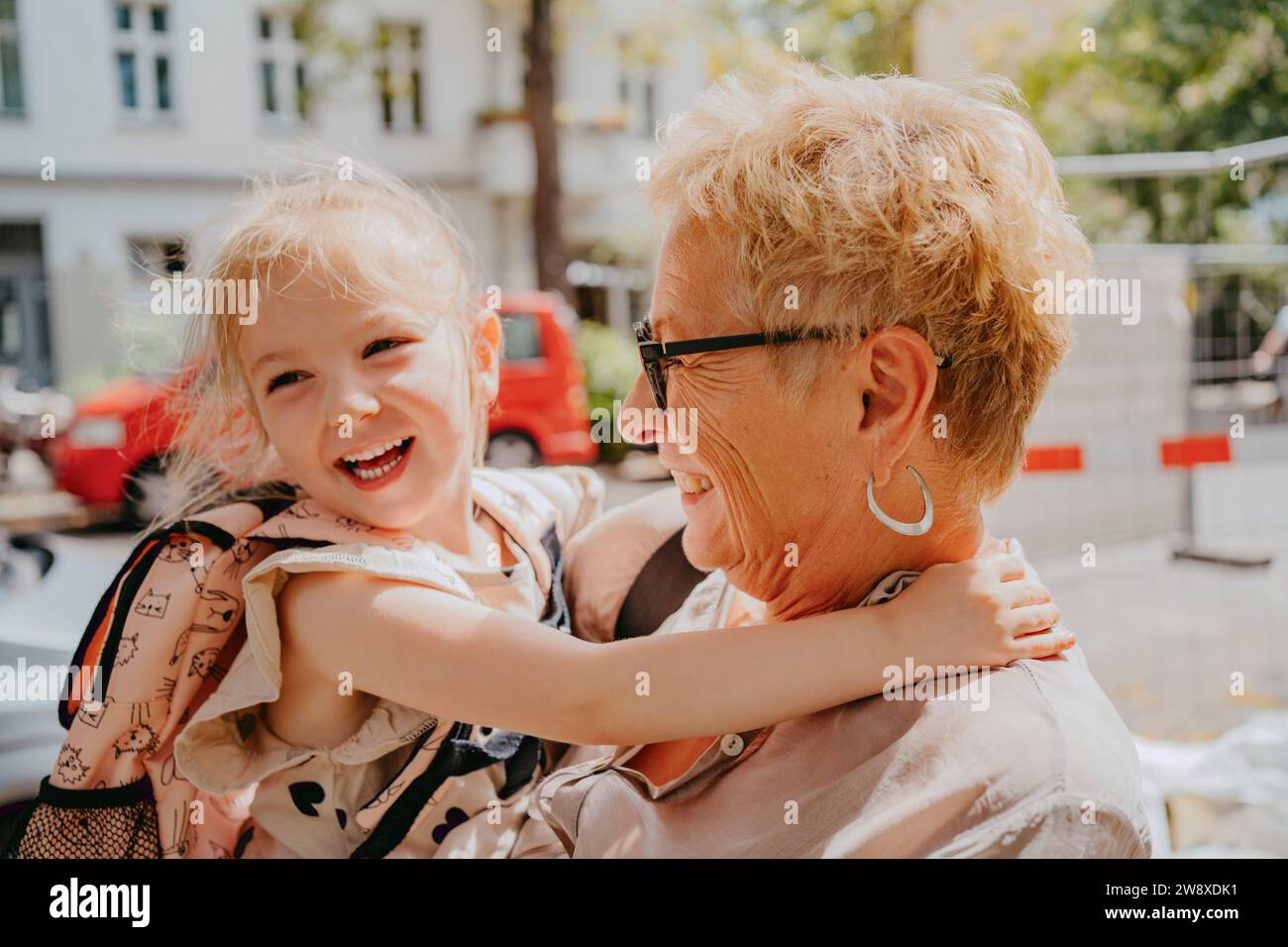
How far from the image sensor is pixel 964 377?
51.1 inches

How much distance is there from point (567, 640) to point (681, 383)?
0.36m

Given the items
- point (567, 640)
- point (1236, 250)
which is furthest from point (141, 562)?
point (1236, 250)

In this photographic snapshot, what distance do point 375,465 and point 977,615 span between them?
0.84m

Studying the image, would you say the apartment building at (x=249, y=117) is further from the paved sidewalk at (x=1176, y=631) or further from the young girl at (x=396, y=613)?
the young girl at (x=396, y=613)

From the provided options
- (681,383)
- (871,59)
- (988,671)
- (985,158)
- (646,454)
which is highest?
(871,59)

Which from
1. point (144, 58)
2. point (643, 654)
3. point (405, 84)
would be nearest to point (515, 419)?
point (643, 654)

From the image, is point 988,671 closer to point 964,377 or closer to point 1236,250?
point 964,377

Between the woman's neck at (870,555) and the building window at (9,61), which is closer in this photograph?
the woman's neck at (870,555)

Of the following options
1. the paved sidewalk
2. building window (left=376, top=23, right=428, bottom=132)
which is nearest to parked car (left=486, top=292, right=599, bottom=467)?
the paved sidewalk

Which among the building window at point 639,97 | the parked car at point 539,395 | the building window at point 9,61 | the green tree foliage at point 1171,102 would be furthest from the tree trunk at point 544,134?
the building window at point 9,61

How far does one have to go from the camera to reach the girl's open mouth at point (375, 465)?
5.01ft

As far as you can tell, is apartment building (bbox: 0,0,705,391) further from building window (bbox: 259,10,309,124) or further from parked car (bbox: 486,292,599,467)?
parked car (bbox: 486,292,599,467)

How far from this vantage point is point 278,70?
17.0 meters
